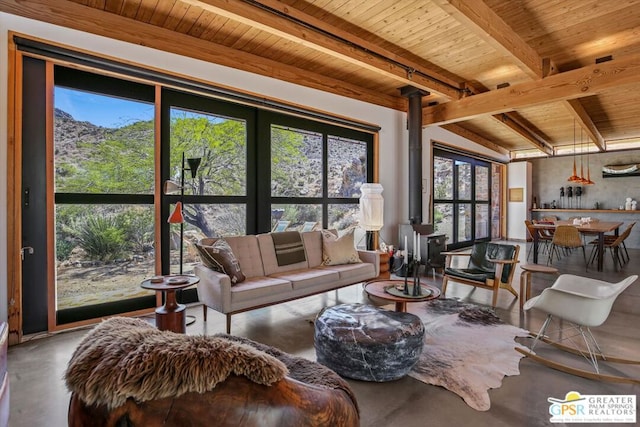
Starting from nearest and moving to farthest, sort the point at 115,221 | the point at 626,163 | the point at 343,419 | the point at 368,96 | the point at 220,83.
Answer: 1. the point at 343,419
2. the point at 115,221
3. the point at 220,83
4. the point at 368,96
5. the point at 626,163

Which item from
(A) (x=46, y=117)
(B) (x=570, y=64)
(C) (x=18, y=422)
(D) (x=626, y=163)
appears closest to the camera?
(C) (x=18, y=422)

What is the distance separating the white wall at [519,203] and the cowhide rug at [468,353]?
772 cm

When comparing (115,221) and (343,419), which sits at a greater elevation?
(115,221)

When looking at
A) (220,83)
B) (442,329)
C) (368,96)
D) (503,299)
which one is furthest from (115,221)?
(503,299)

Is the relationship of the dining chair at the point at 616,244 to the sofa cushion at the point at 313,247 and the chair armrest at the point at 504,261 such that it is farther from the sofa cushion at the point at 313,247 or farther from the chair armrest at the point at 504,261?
the sofa cushion at the point at 313,247

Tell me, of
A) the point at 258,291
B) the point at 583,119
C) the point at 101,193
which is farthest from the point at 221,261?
the point at 583,119

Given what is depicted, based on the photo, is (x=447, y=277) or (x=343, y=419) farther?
(x=447, y=277)

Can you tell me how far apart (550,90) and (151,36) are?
5.19 meters

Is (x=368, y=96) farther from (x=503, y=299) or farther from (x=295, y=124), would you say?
(x=503, y=299)

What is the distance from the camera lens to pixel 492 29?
340cm

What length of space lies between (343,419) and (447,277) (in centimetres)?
337

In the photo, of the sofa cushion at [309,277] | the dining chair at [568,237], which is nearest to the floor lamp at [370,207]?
the sofa cushion at [309,277]

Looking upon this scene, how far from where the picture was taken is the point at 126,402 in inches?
32.5

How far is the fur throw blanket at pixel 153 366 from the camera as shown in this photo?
0.83 m
